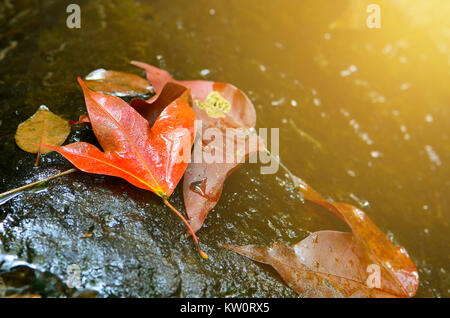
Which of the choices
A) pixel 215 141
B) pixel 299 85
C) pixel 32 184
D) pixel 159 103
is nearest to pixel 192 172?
pixel 215 141

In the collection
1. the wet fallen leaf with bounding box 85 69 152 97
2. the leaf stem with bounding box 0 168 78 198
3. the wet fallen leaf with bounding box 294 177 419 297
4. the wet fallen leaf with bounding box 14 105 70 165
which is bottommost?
the wet fallen leaf with bounding box 294 177 419 297

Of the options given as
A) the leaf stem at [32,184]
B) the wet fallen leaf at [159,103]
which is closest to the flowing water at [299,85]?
the leaf stem at [32,184]

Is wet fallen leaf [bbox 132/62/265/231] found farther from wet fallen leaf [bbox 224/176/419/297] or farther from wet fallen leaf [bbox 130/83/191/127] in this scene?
wet fallen leaf [bbox 224/176/419/297]

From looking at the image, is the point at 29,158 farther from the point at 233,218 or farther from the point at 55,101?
the point at 233,218

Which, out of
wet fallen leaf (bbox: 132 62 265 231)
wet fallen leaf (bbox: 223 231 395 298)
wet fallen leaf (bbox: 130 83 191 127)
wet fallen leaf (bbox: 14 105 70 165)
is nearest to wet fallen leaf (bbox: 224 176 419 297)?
wet fallen leaf (bbox: 223 231 395 298)

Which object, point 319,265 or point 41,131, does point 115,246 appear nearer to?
point 41,131

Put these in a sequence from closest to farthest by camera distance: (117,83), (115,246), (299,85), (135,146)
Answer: (115,246), (135,146), (117,83), (299,85)

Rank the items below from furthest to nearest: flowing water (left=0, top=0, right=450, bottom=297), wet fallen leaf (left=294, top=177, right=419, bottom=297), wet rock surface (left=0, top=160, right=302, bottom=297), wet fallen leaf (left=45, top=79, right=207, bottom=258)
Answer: flowing water (left=0, top=0, right=450, bottom=297) → wet fallen leaf (left=294, top=177, right=419, bottom=297) → wet fallen leaf (left=45, top=79, right=207, bottom=258) → wet rock surface (left=0, top=160, right=302, bottom=297)
